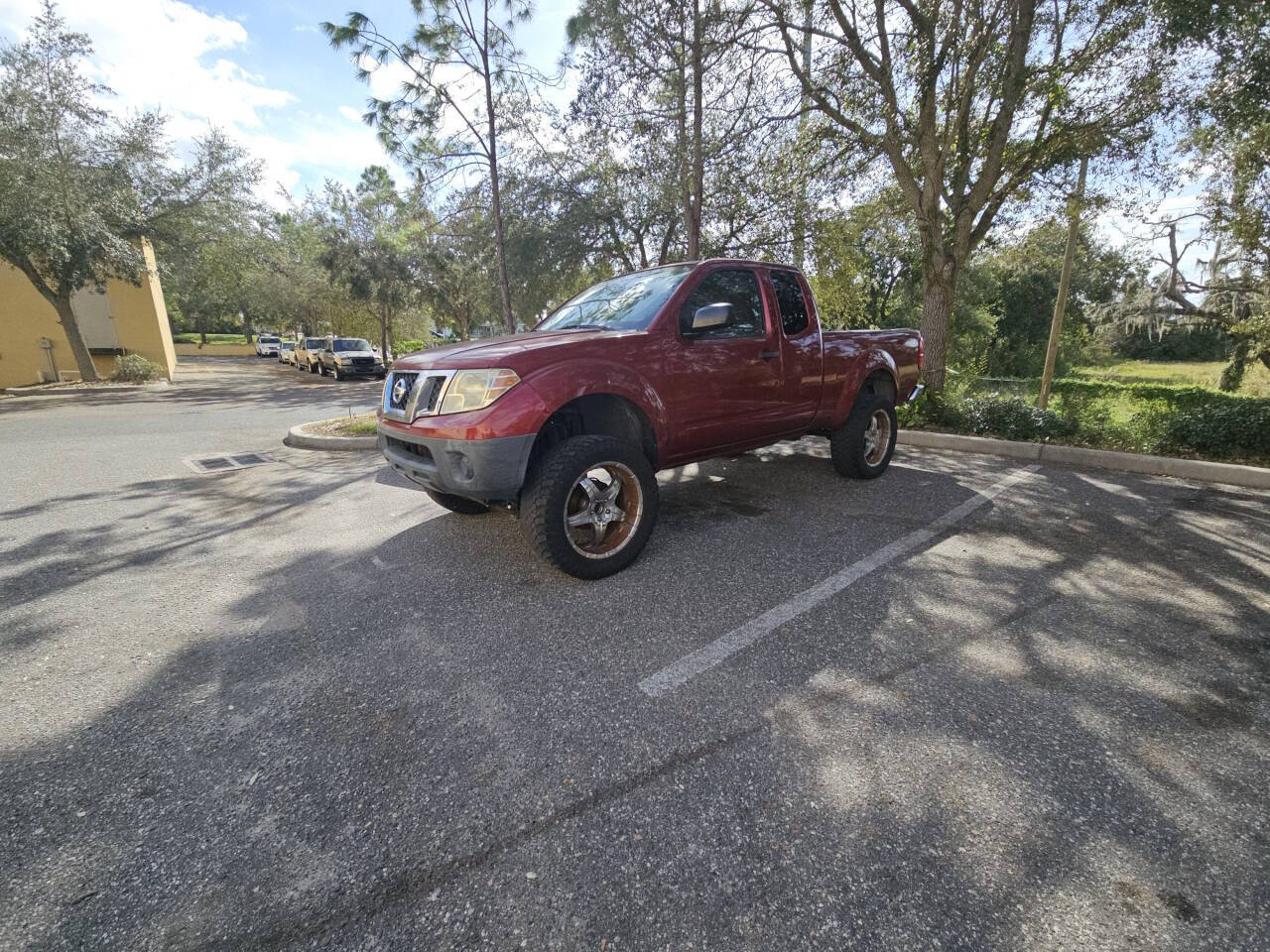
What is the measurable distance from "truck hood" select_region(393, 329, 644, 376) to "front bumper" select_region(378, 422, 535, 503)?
1.43ft

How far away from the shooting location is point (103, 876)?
1506mm

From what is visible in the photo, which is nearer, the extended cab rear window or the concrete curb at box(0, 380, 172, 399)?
the extended cab rear window

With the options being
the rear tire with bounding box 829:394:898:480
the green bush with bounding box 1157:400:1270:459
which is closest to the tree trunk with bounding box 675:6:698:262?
the rear tire with bounding box 829:394:898:480

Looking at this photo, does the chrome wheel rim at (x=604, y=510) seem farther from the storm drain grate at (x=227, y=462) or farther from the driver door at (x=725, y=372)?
the storm drain grate at (x=227, y=462)

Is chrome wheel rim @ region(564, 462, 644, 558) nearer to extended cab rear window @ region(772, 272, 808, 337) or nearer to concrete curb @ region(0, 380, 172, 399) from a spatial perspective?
extended cab rear window @ region(772, 272, 808, 337)

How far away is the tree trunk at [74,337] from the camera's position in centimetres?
1552

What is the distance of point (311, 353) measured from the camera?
26.1 m

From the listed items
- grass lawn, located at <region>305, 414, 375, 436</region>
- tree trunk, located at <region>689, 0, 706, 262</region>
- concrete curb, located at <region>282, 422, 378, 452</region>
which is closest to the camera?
concrete curb, located at <region>282, 422, 378, 452</region>

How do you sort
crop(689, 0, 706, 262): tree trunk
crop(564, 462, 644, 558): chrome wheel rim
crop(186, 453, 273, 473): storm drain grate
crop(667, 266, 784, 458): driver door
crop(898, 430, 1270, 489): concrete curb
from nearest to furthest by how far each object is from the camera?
crop(564, 462, 644, 558): chrome wheel rim → crop(667, 266, 784, 458): driver door → crop(898, 430, 1270, 489): concrete curb → crop(186, 453, 273, 473): storm drain grate → crop(689, 0, 706, 262): tree trunk

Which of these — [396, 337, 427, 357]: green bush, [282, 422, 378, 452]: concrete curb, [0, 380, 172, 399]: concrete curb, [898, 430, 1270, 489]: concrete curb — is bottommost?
[898, 430, 1270, 489]: concrete curb

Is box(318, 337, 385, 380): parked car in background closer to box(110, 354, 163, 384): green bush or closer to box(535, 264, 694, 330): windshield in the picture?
box(110, 354, 163, 384): green bush

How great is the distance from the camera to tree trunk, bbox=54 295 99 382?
15516mm

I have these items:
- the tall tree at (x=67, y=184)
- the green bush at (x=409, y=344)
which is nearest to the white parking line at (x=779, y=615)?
the tall tree at (x=67, y=184)

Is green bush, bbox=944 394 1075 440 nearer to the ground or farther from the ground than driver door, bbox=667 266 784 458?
nearer to the ground
